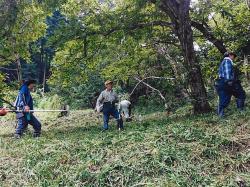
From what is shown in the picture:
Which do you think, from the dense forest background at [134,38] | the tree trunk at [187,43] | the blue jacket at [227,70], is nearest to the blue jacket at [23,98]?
the dense forest background at [134,38]

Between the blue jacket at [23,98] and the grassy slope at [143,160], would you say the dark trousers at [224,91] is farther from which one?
the blue jacket at [23,98]

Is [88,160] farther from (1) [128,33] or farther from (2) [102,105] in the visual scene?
(1) [128,33]

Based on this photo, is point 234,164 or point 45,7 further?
point 45,7

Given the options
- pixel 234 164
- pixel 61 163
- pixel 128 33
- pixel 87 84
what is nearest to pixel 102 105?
pixel 128 33

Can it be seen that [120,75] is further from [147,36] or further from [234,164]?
[234,164]

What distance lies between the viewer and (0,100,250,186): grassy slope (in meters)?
6.57

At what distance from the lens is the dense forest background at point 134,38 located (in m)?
12.4

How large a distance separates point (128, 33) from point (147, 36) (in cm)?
69

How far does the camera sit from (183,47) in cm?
1236

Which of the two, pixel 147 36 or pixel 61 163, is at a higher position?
pixel 147 36

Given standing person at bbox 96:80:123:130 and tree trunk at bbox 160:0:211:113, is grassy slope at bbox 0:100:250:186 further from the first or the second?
tree trunk at bbox 160:0:211:113

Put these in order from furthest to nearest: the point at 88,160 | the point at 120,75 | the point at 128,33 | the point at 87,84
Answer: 1. the point at 87,84
2. the point at 120,75
3. the point at 128,33
4. the point at 88,160

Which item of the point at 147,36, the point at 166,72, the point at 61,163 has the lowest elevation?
the point at 61,163

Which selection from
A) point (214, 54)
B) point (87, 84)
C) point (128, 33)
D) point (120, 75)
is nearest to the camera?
point (128, 33)
